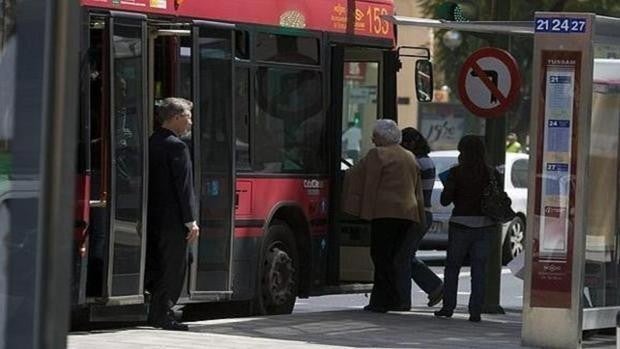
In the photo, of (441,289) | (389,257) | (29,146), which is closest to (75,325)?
(389,257)

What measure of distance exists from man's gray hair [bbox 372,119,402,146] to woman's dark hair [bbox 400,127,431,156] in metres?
0.93

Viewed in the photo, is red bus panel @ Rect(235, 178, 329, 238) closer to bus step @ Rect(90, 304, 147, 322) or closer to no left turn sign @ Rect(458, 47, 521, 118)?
bus step @ Rect(90, 304, 147, 322)

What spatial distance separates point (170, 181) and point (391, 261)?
2935mm

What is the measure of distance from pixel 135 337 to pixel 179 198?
3.67 ft

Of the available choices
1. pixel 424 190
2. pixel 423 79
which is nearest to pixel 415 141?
pixel 424 190

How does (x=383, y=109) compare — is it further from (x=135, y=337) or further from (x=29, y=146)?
(x=29, y=146)

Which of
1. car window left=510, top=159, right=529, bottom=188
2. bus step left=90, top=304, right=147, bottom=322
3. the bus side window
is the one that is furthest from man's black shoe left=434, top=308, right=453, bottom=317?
car window left=510, top=159, right=529, bottom=188

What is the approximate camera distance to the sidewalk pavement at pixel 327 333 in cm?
1084

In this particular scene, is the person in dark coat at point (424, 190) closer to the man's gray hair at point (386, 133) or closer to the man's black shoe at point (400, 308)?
the man's black shoe at point (400, 308)

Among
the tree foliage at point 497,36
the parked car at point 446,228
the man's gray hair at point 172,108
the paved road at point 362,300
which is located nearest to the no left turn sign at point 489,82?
the tree foliage at point 497,36

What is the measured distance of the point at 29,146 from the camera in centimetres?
400

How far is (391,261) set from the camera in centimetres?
1387

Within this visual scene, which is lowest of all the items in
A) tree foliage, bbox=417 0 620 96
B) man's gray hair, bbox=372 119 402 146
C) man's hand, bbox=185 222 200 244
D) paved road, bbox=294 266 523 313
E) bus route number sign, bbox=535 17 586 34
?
paved road, bbox=294 266 523 313

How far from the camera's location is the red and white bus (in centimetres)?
1128
